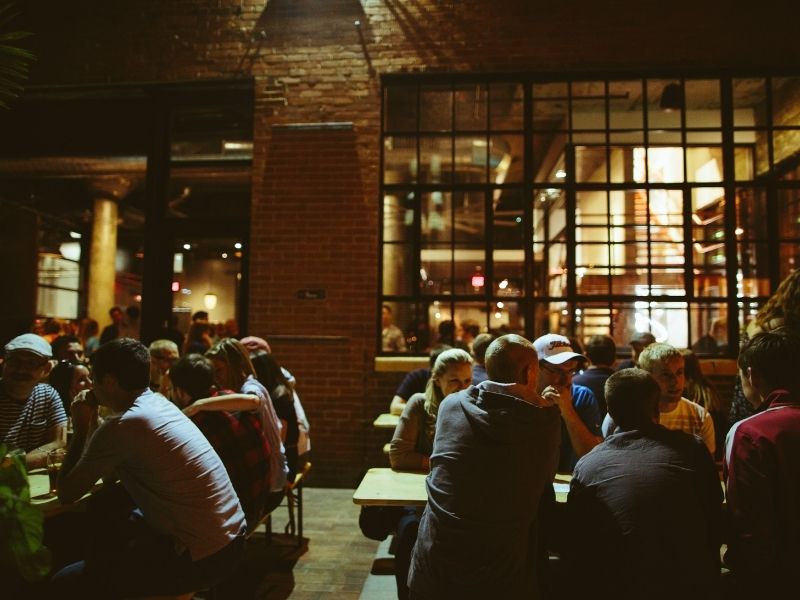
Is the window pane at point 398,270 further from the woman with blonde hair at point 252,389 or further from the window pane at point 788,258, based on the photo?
the window pane at point 788,258

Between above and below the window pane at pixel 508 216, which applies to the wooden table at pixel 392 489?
below

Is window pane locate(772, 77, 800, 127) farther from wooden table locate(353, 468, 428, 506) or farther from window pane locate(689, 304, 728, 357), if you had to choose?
wooden table locate(353, 468, 428, 506)

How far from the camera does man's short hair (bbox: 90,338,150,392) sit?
115 inches

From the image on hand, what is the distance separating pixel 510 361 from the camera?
2.59 meters

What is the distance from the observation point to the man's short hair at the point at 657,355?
151 inches

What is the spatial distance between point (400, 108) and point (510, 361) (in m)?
5.62

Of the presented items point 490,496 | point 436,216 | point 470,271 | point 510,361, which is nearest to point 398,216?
point 436,216

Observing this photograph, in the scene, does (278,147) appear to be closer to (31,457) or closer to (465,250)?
(465,250)

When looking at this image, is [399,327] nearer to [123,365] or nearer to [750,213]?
[750,213]

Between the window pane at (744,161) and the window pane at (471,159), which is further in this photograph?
the window pane at (471,159)

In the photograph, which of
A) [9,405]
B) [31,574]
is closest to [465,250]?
[9,405]

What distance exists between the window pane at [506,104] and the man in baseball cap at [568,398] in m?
4.30

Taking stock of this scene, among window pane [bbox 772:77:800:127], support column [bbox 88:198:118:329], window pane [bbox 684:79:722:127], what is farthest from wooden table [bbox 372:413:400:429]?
support column [bbox 88:198:118:329]

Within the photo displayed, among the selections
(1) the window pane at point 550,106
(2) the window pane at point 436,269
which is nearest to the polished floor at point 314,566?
(2) the window pane at point 436,269
